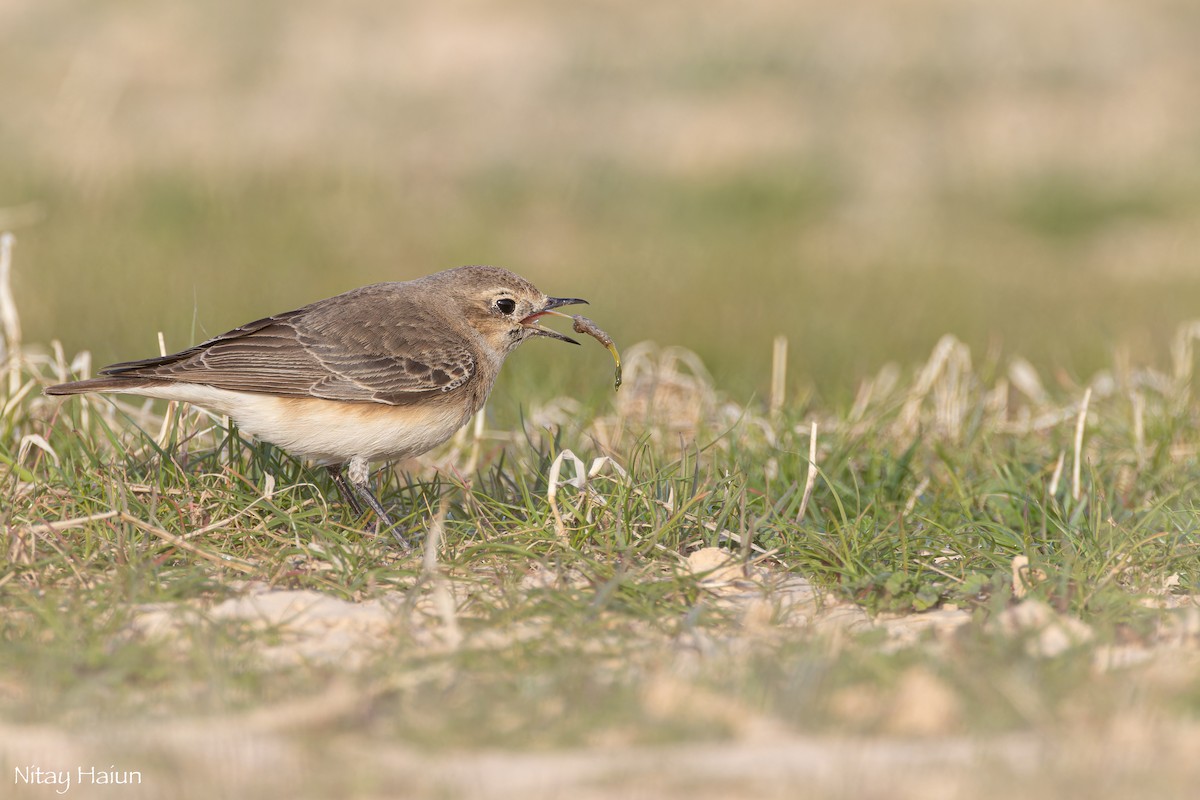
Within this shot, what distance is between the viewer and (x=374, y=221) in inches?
557

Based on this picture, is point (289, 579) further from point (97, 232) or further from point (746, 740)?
point (97, 232)

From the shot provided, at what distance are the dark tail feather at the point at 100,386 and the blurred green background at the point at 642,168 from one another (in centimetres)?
182

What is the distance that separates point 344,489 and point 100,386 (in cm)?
114

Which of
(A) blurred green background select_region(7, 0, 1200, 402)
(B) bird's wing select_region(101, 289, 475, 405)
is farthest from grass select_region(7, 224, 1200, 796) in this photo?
(A) blurred green background select_region(7, 0, 1200, 402)

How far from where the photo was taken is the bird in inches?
233

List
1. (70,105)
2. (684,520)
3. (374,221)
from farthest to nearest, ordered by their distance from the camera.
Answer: (70,105) → (374,221) → (684,520)

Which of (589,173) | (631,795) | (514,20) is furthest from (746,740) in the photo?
(514,20)

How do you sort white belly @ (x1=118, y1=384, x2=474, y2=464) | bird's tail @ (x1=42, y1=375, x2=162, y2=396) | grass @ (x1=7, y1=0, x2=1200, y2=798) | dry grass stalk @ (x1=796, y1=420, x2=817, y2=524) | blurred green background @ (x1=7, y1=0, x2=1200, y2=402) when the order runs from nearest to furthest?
grass @ (x1=7, y1=0, x2=1200, y2=798)
bird's tail @ (x1=42, y1=375, x2=162, y2=396)
white belly @ (x1=118, y1=384, x2=474, y2=464)
dry grass stalk @ (x1=796, y1=420, x2=817, y2=524)
blurred green background @ (x1=7, y1=0, x2=1200, y2=402)

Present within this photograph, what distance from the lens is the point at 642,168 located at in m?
17.2

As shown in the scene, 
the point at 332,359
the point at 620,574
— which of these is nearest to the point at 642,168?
the point at 332,359

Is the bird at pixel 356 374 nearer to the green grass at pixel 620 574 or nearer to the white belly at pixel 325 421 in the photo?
the white belly at pixel 325 421

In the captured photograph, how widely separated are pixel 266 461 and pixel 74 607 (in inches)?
60.5

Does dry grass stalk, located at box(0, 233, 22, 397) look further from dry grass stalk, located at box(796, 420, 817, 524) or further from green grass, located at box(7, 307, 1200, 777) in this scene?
dry grass stalk, located at box(796, 420, 817, 524)

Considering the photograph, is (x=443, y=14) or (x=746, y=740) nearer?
(x=746, y=740)
